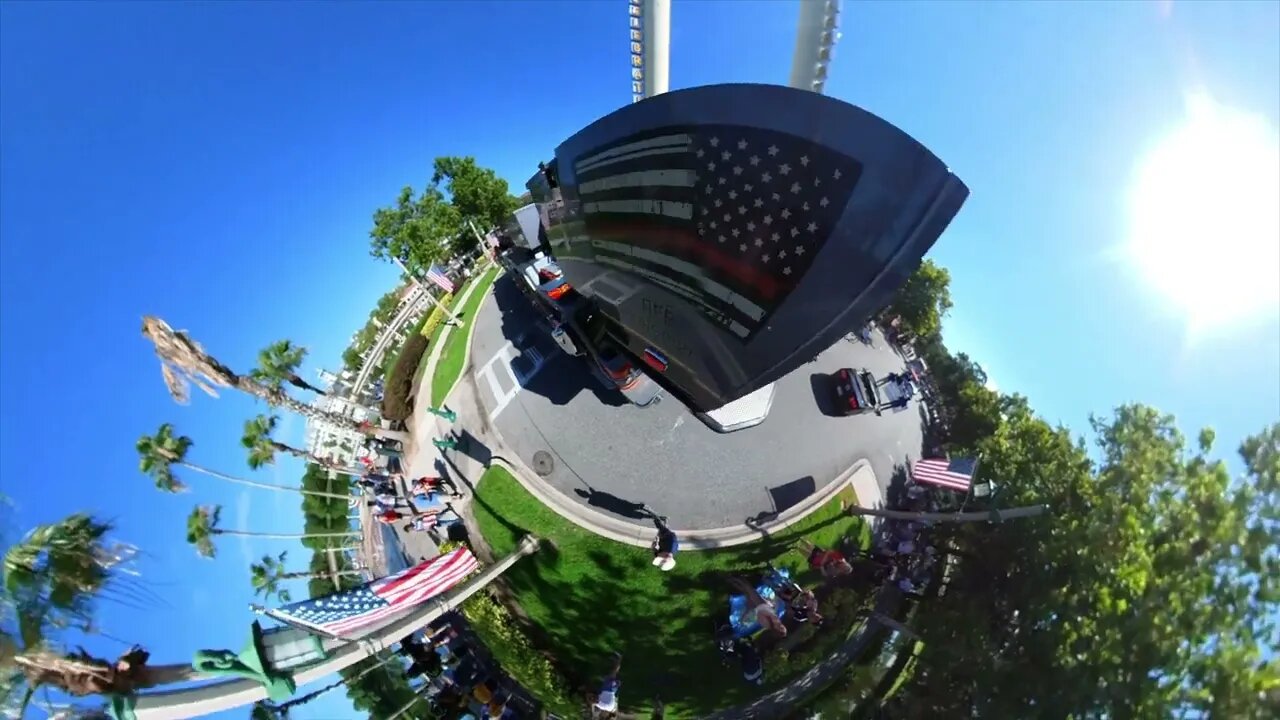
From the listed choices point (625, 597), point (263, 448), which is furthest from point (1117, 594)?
point (263, 448)

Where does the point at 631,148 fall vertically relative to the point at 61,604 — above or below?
above

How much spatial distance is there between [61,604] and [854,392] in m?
23.0

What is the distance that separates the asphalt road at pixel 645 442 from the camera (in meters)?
20.0

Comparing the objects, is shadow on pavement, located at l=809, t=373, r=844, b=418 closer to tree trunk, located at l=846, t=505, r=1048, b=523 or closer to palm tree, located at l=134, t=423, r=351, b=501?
tree trunk, located at l=846, t=505, r=1048, b=523

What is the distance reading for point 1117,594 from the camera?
16250mm

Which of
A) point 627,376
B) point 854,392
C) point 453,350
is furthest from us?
point 453,350

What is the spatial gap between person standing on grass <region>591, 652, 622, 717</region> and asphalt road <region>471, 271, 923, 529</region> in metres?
→ 5.68

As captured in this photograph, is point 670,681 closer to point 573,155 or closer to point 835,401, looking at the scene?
point 835,401

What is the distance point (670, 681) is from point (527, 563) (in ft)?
23.1

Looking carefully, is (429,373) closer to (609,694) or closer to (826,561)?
(609,694)

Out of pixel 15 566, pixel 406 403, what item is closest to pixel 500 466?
pixel 406 403

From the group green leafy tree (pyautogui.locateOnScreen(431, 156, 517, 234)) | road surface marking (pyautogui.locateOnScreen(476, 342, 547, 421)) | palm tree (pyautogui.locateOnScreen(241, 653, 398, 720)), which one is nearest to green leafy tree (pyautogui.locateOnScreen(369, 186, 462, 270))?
green leafy tree (pyautogui.locateOnScreen(431, 156, 517, 234))

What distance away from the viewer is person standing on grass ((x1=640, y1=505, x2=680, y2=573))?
1808 cm

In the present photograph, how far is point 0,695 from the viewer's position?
21.9ft
